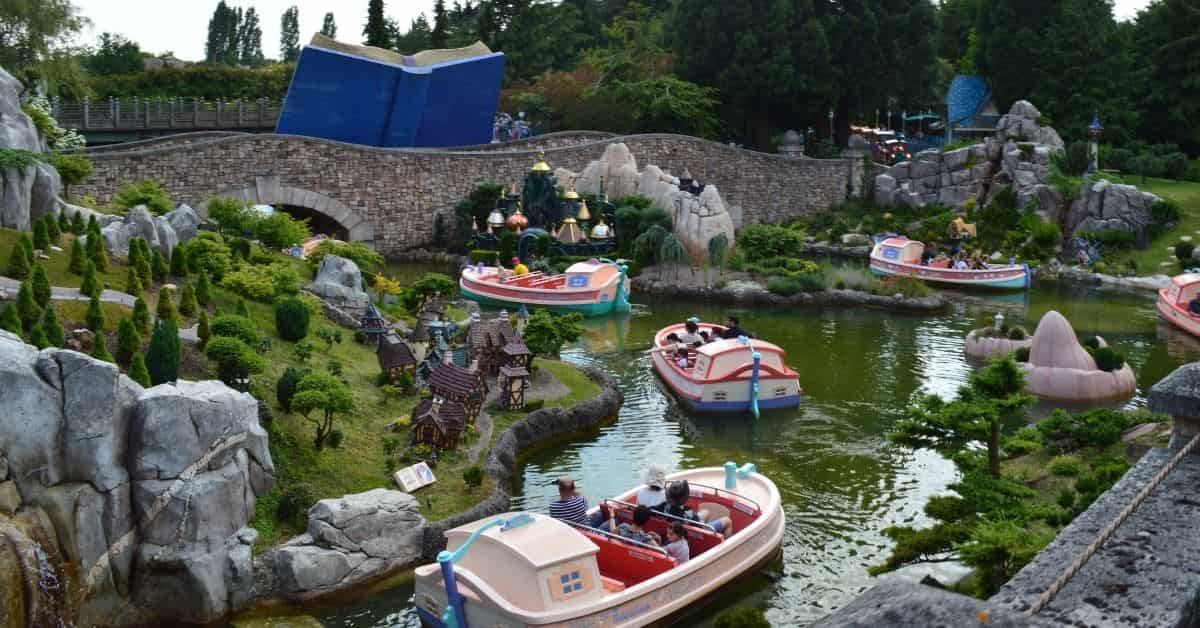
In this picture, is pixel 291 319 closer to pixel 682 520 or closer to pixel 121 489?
pixel 121 489

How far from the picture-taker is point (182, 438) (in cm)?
1492

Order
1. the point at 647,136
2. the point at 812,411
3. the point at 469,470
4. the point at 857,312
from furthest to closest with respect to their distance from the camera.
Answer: the point at 647,136, the point at 857,312, the point at 812,411, the point at 469,470

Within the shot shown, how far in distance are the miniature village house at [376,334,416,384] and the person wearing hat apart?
7.50m

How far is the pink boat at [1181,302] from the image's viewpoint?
34.2 m

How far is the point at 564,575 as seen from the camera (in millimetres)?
13461

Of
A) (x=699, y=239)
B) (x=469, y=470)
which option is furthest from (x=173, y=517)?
(x=699, y=239)

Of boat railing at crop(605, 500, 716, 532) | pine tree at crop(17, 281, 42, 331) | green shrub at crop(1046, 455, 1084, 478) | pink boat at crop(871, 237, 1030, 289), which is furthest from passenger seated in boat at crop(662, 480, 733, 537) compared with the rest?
pink boat at crop(871, 237, 1030, 289)

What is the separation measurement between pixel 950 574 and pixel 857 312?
23738mm

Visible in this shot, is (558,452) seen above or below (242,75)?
below

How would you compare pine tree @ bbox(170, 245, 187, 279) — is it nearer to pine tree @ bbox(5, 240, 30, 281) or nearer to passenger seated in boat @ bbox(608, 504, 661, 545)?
pine tree @ bbox(5, 240, 30, 281)

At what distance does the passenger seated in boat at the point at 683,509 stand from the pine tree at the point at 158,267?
12.6 metres

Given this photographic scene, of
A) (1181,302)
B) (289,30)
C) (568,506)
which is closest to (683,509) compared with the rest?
(568,506)

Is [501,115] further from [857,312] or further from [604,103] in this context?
[857,312]

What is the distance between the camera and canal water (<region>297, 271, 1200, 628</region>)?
16.8m
